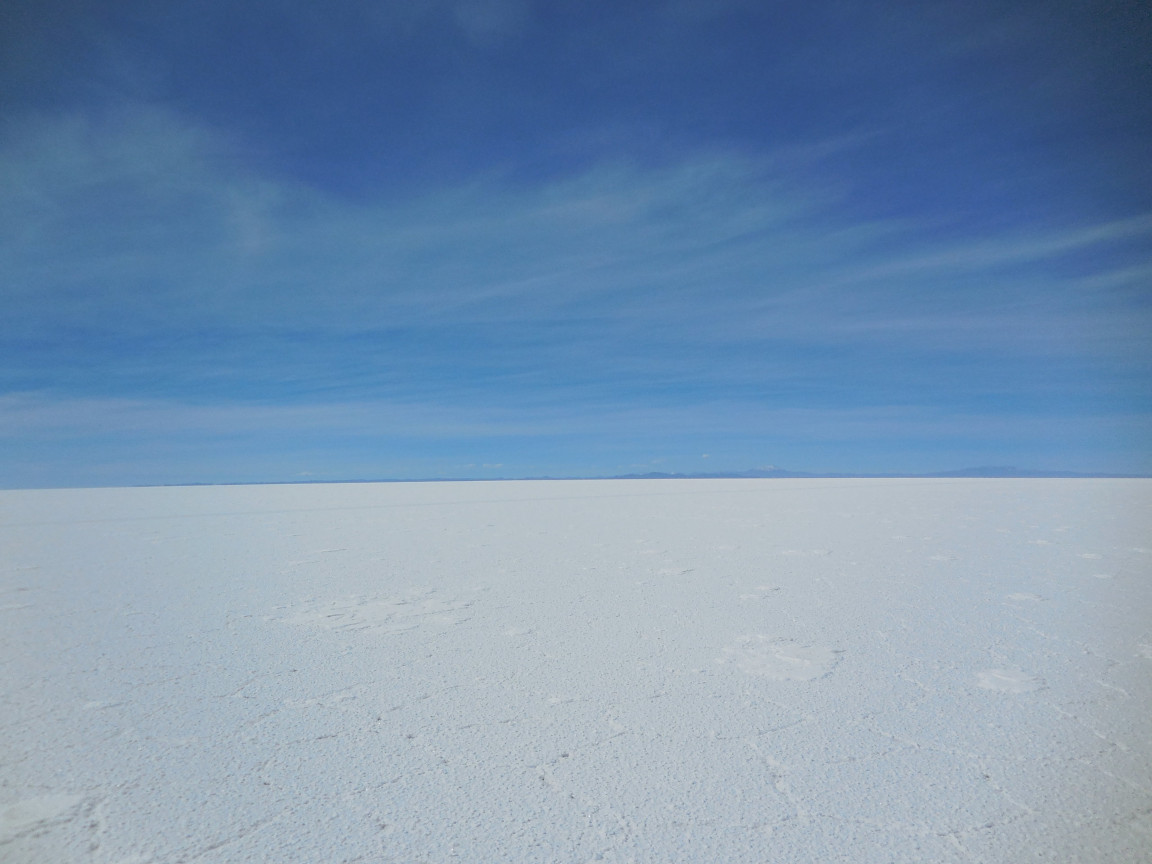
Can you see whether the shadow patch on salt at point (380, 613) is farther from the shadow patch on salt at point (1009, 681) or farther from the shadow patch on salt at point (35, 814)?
the shadow patch on salt at point (1009, 681)

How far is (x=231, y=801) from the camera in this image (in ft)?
5.17

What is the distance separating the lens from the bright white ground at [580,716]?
1441mm

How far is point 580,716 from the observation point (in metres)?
2.08

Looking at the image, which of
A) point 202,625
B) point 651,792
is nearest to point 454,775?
point 651,792

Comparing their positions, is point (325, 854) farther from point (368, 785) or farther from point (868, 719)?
point (868, 719)

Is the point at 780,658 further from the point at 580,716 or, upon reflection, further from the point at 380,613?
the point at 380,613

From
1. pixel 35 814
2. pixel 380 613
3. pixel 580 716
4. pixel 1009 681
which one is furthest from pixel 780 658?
pixel 35 814

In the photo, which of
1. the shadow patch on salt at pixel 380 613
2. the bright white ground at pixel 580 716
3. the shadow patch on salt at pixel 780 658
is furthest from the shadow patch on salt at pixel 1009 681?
the shadow patch on salt at pixel 380 613

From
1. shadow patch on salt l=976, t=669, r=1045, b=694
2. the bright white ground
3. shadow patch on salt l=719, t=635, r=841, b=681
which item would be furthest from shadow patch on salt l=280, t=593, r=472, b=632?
shadow patch on salt l=976, t=669, r=1045, b=694

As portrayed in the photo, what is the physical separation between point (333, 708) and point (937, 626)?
318cm

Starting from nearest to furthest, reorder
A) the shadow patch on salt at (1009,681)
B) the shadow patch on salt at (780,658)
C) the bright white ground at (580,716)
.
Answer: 1. the bright white ground at (580,716)
2. the shadow patch on salt at (1009,681)
3. the shadow patch on salt at (780,658)

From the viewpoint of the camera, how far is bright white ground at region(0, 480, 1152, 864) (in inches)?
56.7

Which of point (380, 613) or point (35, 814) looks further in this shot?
point (380, 613)

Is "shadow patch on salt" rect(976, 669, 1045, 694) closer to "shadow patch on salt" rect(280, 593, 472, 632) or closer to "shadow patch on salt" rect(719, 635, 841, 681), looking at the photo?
"shadow patch on salt" rect(719, 635, 841, 681)
